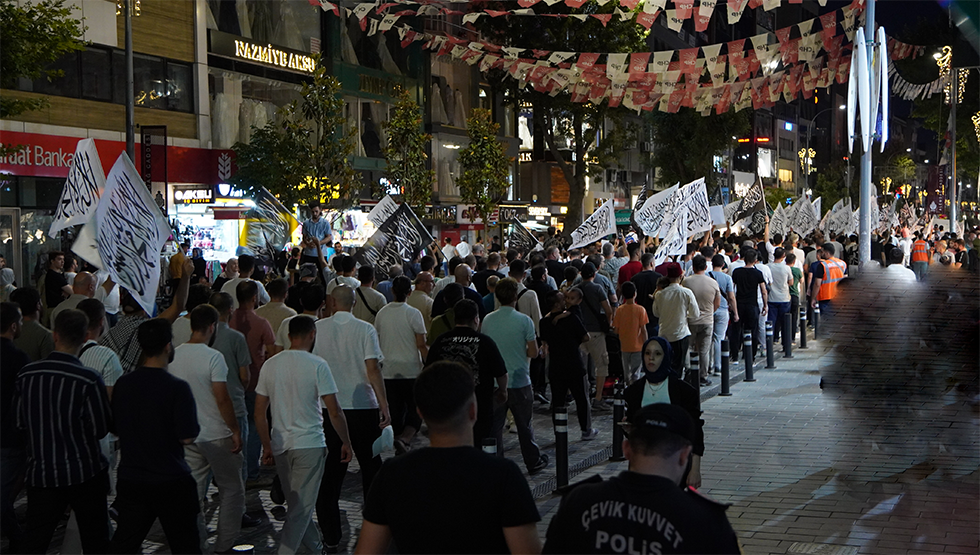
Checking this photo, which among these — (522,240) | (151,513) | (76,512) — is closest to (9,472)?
(76,512)

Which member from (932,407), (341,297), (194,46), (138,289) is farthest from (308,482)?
(194,46)

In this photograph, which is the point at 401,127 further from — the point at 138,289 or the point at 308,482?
the point at 308,482

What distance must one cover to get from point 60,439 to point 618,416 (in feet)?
17.5

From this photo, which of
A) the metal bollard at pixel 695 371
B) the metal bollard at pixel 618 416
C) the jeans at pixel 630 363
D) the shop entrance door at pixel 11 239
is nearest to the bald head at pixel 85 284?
the metal bollard at pixel 618 416

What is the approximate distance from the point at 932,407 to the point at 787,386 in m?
5.05

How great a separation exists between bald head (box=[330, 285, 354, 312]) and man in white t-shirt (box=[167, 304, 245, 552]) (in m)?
1.17

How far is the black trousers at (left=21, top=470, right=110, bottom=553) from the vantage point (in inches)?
227

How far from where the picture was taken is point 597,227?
1991cm

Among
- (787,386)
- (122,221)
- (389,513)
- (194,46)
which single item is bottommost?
(787,386)

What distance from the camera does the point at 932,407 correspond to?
9.33 metres

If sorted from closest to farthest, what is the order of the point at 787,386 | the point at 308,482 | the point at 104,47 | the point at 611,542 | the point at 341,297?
the point at 611,542 → the point at 308,482 → the point at 341,297 → the point at 787,386 → the point at 104,47

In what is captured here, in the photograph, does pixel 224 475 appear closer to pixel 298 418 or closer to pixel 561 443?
pixel 298 418

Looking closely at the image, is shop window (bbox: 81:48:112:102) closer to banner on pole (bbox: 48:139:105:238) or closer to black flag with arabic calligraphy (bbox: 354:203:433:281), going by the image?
black flag with arabic calligraphy (bbox: 354:203:433:281)

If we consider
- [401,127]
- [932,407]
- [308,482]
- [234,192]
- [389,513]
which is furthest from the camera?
[401,127]
